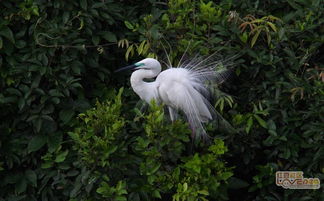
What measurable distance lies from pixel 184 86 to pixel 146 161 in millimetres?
431

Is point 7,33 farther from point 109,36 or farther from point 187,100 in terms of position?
point 187,100

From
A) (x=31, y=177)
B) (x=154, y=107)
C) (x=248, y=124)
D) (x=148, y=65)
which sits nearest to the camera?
(x=154, y=107)

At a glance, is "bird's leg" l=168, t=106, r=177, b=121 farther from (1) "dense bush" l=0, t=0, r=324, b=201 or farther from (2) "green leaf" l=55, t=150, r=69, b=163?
(2) "green leaf" l=55, t=150, r=69, b=163

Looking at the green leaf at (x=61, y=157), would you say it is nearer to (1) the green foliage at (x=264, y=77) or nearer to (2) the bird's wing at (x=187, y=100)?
(2) the bird's wing at (x=187, y=100)

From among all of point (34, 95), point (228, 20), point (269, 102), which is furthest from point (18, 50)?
point (269, 102)

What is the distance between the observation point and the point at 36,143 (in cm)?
290

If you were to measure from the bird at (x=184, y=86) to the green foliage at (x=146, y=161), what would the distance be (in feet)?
0.52

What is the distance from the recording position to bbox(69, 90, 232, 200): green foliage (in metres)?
2.55

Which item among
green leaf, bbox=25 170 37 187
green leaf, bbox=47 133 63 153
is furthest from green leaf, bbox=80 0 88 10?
green leaf, bbox=25 170 37 187

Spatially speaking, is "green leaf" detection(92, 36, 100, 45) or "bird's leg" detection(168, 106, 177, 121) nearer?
"bird's leg" detection(168, 106, 177, 121)

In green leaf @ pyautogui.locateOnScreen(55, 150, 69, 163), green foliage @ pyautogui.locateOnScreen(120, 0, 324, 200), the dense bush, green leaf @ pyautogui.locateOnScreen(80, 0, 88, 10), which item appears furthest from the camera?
green leaf @ pyautogui.locateOnScreen(80, 0, 88, 10)

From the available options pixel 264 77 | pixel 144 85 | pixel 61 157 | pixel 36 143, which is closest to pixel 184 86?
pixel 144 85

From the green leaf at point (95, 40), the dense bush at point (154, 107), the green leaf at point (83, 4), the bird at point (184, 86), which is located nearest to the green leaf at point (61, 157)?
the dense bush at point (154, 107)

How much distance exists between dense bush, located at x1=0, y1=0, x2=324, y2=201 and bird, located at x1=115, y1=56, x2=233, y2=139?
0.09 meters
